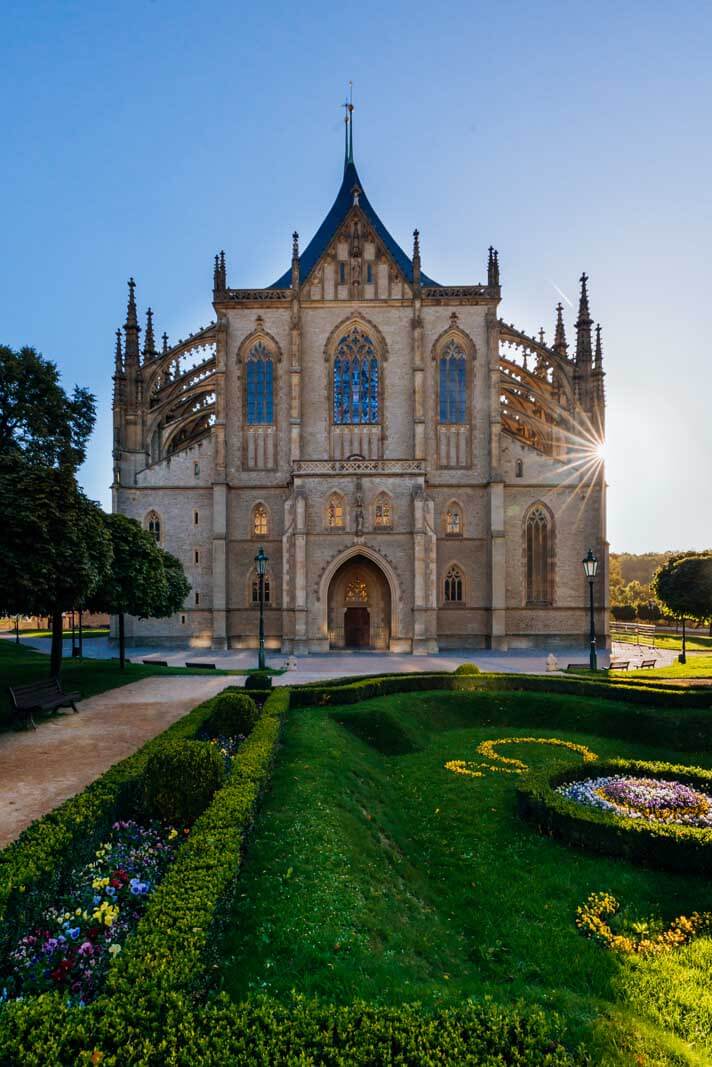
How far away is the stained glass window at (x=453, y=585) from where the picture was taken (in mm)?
36781

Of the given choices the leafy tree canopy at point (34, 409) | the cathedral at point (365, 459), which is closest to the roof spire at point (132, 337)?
the cathedral at point (365, 459)

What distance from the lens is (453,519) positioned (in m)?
37.0

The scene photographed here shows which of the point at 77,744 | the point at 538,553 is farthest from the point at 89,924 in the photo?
the point at 538,553

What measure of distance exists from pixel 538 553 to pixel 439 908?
3249 centimetres

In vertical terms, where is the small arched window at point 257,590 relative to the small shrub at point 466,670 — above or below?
above

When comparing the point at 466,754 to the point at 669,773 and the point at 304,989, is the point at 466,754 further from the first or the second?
the point at 304,989

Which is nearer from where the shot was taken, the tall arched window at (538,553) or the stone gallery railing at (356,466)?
the stone gallery railing at (356,466)

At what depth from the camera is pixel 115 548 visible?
2042cm

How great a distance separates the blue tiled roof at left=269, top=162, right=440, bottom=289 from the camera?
134 ft

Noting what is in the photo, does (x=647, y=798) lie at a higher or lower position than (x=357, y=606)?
lower

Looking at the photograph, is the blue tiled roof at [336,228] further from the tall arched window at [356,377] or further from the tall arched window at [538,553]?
the tall arched window at [538,553]

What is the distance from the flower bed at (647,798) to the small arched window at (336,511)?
25479 millimetres

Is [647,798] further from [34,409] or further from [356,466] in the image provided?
[34,409]

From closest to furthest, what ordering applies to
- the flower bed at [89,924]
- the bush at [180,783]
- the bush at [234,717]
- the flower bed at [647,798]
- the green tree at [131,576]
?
the flower bed at [89,924] < the bush at [180,783] < the flower bed at [647,798] < the bush at [234,717] < the green tree at [131,576]
